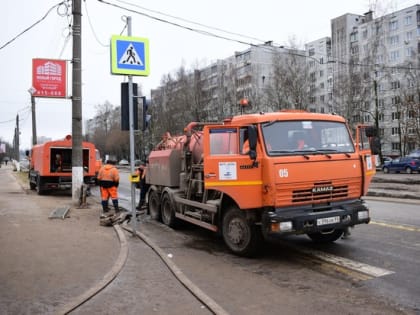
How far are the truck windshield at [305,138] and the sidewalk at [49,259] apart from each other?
3152 mm

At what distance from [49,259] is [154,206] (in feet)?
16.4

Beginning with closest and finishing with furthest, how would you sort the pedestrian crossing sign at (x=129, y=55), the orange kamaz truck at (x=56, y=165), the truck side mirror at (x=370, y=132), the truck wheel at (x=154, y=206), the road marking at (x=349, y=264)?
the road marking at (x=349, y=264), the truck side mirror at (x=370, y=132), the pedestrian crossing sign at (x=129, y=55), the truck wheel at (x=154, y=206), the orange kamaz truck at (x=56, y=165)

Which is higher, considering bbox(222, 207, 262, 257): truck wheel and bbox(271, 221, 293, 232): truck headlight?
bbox(271, 221, 293, 232): truck headlight

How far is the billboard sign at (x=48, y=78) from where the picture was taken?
15.7 meters

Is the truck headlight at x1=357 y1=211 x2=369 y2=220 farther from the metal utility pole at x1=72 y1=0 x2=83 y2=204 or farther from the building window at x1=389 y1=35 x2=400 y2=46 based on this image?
the building window at x1=389 y1=35 x2=400 y2=46

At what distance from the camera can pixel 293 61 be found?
4931cm

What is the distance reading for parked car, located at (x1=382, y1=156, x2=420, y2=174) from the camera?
110 feet

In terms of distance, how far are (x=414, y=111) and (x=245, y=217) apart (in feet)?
122

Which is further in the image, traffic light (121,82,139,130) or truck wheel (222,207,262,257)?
traffic light (121,82,139,130)

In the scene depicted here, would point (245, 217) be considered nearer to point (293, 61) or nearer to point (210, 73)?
point (293, 61)

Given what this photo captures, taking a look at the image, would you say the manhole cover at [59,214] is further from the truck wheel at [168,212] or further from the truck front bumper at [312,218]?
the truck front bumper at [312,218]

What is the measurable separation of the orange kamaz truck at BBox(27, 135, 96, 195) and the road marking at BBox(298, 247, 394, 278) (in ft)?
47.2

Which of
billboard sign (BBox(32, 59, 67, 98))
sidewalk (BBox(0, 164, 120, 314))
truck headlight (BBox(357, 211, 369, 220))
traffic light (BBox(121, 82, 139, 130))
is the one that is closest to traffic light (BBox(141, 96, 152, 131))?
traffic light (BBox(121, 82, 139, 130))

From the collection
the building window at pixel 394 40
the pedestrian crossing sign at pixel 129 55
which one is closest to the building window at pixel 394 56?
the building window at pixel 394 40
